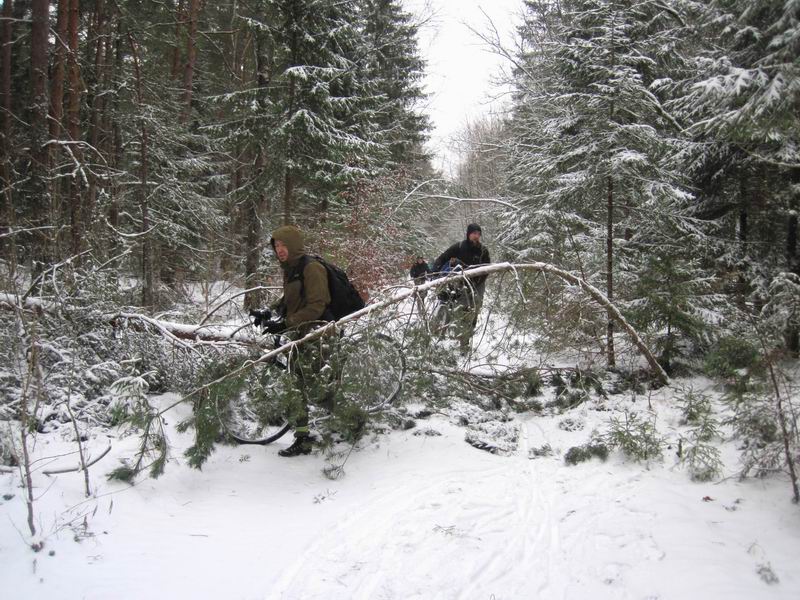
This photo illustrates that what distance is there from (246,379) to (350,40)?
1026cm

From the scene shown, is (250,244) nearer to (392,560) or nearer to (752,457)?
(392,560)

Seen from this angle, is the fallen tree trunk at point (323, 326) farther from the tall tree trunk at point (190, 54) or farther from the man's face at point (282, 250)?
the tall tree trunk at point (190, 54)

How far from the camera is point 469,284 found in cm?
533

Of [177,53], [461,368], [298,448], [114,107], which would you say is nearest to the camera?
[298,448]

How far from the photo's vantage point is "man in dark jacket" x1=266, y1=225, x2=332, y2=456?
4852mm

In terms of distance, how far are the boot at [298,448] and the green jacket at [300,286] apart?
50.6 inches

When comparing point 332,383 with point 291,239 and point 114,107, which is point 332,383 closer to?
point 291,239

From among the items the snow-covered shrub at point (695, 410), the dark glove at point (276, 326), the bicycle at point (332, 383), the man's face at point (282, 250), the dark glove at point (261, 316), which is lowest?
the snow-covered shrub at point (695, 410)

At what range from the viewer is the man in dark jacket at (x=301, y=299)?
4.85 meters

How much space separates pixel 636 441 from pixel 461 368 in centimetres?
208

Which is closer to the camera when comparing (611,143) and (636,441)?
(636,441)

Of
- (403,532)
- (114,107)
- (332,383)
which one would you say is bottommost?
(403,532)

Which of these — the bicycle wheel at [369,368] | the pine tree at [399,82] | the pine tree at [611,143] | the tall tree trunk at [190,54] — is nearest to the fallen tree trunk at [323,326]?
the bicycle wheel at [369,368]

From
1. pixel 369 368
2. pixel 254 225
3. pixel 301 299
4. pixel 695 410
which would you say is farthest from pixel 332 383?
pixel 254 225
